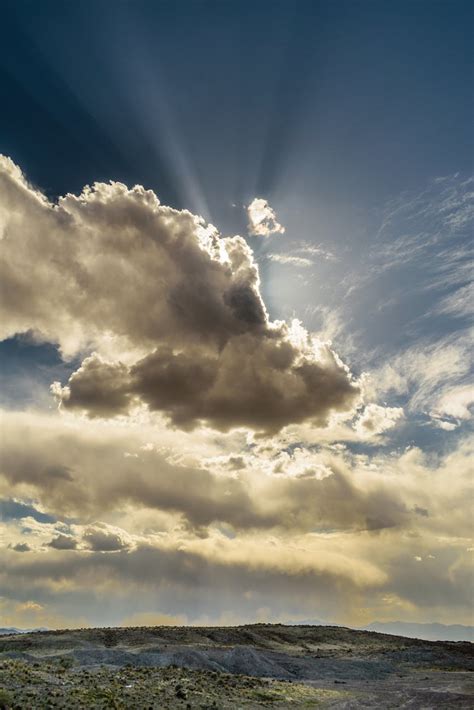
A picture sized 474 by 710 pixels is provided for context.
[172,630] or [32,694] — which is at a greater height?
[172,630]

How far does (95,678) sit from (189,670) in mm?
16001

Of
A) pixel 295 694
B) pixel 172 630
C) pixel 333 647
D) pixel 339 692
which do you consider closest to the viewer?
pixel 295 694

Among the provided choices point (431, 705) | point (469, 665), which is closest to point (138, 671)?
point (431, 705)

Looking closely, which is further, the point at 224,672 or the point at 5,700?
the point at 224,672

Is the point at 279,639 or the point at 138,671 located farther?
the point at 279,639

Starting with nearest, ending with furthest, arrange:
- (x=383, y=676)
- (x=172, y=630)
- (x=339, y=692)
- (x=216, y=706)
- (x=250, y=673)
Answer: (x=216, y=706) < (x=339, y=692) < (x=250, y=673) < (x=383, y=676) < (x=172, y=630)

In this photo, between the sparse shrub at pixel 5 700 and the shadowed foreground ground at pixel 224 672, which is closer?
the sparse shrub at pixel 5 700

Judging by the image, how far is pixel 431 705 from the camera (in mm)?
47562

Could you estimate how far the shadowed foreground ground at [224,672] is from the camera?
40.3 m

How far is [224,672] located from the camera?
63.2m

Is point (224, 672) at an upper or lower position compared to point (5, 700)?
upper

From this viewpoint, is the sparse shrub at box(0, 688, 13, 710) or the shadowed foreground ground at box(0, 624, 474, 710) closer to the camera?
the sparse shrub at box(0, 688, 13, 710)

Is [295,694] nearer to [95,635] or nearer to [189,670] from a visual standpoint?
[189,670]

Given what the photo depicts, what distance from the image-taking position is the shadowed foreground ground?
132ft
